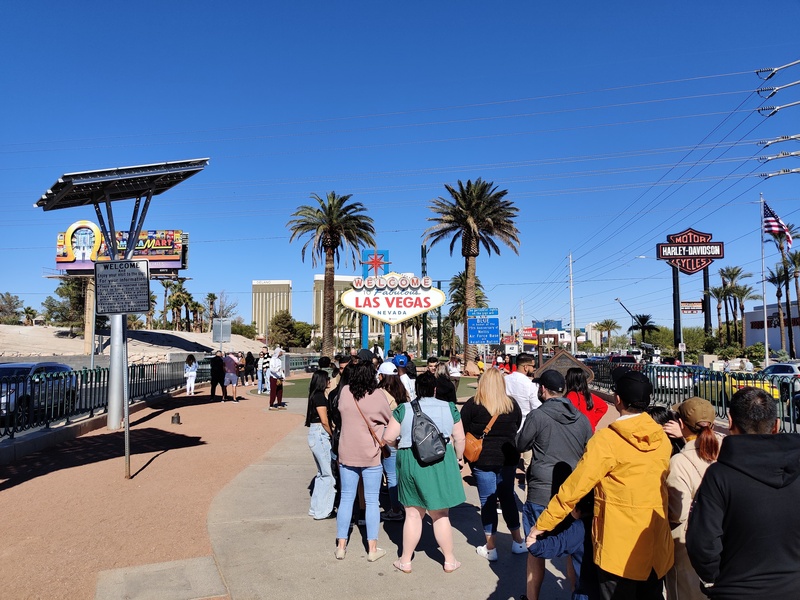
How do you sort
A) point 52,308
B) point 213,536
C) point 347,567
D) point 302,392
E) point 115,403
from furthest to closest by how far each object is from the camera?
point 52,308
point 302,392
point 115,403
point 213,536
point 347,567

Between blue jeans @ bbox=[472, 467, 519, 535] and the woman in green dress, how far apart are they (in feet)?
1.46

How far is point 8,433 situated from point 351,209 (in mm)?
28877

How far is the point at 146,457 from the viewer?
10430 mm

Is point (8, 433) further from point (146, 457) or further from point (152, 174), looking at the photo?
point (152, 174)

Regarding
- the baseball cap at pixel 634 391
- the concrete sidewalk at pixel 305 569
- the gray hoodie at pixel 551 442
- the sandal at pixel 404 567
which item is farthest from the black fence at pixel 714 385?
the baseball cap at pixel 634 391

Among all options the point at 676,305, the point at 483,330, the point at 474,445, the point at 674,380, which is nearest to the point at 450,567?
the point at 474,445

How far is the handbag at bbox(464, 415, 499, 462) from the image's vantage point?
558cm

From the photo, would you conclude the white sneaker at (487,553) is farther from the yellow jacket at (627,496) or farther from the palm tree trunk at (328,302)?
the palm tree trunk at (328,302)

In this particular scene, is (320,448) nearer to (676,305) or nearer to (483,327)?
(483,327)

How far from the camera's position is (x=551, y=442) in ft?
15.1

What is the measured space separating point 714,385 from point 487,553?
10.5 metres

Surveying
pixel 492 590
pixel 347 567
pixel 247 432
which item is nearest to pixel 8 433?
pixel 247 432

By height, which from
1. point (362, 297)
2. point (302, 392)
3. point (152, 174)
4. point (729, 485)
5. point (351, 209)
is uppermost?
point (351, 209)

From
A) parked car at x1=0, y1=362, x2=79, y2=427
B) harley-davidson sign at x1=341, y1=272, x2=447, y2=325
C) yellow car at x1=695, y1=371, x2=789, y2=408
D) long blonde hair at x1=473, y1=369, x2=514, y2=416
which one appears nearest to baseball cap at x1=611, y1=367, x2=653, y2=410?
long blonde hair at x1=473, y1=369, x2=514, y2=416
